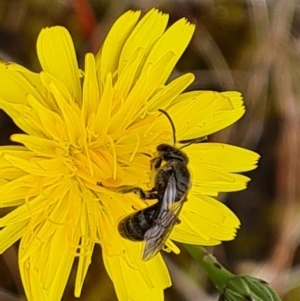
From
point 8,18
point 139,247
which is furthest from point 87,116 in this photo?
point 8,18

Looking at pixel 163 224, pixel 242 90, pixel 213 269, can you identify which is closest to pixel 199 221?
pixel 213 269

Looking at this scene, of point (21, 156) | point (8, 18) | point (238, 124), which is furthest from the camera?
point (238, 124)

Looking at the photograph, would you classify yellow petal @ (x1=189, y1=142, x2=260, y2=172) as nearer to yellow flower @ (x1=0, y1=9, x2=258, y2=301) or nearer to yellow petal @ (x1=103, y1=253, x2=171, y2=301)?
yellow flower @ (x1=0, y1=9, x2=258, y2=301)

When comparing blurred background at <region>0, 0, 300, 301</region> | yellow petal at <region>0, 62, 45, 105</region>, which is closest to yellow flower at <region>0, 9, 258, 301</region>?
yellow petal at <region>0, 62, 45, 105</region>

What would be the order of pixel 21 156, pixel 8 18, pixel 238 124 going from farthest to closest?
1. pixel 238 124
2. pixel 8 18
3. pixel 21 156

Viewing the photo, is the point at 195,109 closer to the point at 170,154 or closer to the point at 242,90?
the point at 170,154

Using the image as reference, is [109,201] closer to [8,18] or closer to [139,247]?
[139,247]
